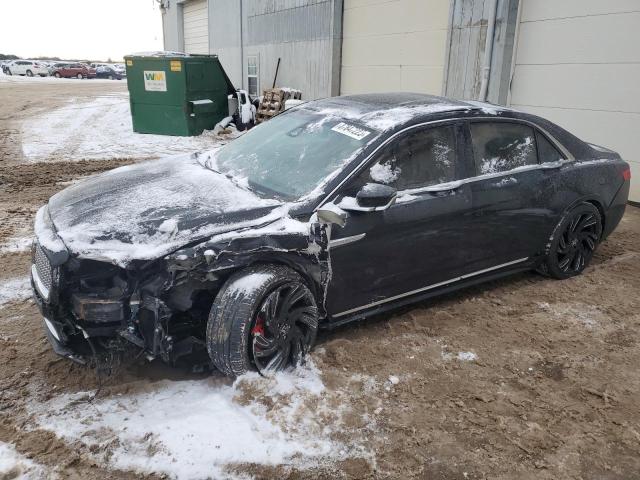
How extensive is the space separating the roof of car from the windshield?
9 centimetres

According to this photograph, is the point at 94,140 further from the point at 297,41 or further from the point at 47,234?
the point at 47,234

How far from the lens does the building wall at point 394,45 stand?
32.2 ft

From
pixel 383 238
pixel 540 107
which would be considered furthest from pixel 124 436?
pixel 540 107

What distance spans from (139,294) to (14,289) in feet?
6.79

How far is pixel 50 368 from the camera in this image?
3.11 metres

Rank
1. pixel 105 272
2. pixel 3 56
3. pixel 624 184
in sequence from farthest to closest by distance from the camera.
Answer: pixel 3 56
pixel 624 184
pixel 105 272

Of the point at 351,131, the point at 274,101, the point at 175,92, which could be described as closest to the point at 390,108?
the point at 351,131

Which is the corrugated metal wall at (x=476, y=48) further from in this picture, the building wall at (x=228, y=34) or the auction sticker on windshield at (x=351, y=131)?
the building wall at (x=228, y=34)

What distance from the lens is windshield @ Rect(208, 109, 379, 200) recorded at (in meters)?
3.27

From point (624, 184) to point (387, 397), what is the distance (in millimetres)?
3296

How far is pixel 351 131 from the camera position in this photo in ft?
11.5

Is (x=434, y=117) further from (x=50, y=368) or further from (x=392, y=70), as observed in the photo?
(x=392, y=70)

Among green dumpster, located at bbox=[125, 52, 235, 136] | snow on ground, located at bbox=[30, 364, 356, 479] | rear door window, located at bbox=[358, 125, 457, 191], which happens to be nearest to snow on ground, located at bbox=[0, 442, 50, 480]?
snow on ground, located at bbox=[30, 364, 356, 479]

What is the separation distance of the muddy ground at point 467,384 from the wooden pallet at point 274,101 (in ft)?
33.1
